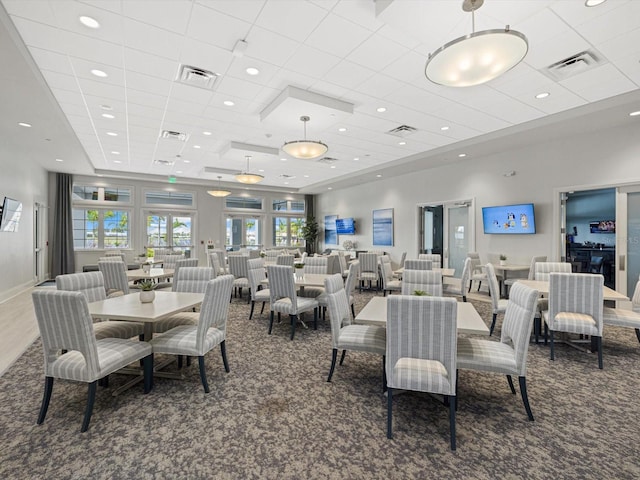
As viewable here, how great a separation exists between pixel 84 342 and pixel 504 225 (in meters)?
7.69

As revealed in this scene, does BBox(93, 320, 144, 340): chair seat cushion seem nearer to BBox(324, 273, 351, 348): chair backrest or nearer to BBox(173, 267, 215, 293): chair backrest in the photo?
BBox(173, 267, 215, 293): chair backrest

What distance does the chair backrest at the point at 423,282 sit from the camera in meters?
3.81

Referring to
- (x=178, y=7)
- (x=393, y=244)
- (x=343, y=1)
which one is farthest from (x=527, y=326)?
(x=393, y=244)

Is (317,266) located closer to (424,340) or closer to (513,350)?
(513,350)

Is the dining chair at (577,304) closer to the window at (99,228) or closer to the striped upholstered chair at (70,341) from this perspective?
the striped upholstered chair at (70,341)

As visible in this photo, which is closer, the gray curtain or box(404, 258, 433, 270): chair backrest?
box(404, 258, 433, 270): chair backrest

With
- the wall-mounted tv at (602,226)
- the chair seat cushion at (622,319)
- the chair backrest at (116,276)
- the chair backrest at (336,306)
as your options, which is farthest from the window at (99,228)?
the wall-mounted tv at (602,226)

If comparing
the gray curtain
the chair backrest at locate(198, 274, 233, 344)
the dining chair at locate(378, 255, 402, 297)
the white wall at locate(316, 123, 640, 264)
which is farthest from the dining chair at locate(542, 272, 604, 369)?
the gray curtain

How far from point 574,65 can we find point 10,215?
979cm

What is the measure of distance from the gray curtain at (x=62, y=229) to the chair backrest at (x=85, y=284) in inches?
319

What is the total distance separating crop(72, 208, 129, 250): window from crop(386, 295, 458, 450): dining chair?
11.4m

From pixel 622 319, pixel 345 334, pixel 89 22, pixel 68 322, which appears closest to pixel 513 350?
pixel 345 334

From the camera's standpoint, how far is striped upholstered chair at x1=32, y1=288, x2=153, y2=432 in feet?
7.39

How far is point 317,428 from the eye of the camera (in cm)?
235
